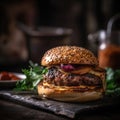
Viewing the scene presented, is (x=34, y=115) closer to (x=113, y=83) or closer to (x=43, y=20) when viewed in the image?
(x=113, y=83)

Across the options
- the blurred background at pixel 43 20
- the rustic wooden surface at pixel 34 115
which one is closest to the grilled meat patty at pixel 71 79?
the rustic wooden surface at pixel 34 115

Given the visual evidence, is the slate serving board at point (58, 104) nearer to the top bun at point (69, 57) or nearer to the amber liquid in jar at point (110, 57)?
the top bun at point (69, 57)

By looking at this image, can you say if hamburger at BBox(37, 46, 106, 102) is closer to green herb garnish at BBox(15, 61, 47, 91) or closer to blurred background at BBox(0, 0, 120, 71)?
green herb garnish at BBox(15, 61, 47, 91)

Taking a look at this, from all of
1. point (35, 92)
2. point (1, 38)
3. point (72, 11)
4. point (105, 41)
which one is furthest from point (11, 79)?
point (72, 11)

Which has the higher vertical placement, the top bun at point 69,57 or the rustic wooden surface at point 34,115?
the top bun at point 69,57

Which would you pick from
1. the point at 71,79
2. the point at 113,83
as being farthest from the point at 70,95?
the point at 113,83

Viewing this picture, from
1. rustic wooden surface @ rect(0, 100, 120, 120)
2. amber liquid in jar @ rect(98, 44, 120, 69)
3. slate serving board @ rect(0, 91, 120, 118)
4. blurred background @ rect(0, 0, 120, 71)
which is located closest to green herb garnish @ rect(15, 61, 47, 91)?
slate serving board @ rect(0, 91, 120, 118)
